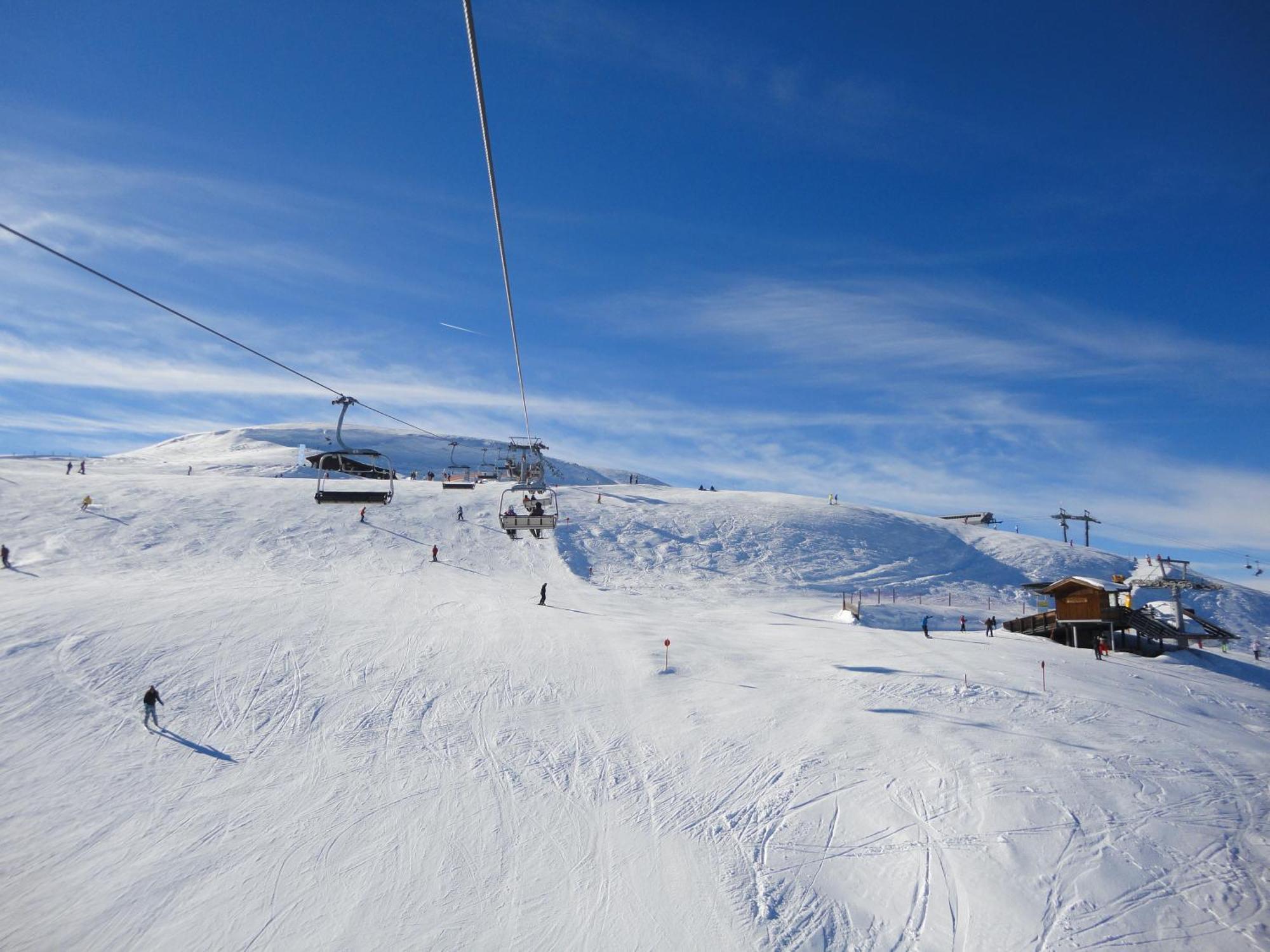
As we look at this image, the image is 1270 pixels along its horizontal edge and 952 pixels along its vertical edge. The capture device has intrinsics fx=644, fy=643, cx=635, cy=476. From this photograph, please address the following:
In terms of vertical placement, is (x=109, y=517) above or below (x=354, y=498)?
below

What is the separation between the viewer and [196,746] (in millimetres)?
14648

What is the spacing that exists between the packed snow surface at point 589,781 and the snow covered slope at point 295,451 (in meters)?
56.3

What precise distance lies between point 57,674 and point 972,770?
23.2 metres

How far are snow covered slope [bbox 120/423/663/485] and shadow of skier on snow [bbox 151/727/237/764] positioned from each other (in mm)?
62816

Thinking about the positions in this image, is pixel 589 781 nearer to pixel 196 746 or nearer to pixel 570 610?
pixel 196 746

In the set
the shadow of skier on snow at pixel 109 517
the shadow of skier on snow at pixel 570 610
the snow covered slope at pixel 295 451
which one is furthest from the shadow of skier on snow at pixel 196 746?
the snow covered slope at pixel 295 451

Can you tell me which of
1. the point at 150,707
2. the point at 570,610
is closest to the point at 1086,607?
the point at 570,610

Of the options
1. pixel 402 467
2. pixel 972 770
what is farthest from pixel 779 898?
pixel 402 467

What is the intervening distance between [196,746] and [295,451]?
8700cm

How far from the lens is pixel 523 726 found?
16062mm

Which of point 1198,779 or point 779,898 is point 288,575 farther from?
point 1198,779

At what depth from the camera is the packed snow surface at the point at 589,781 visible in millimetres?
10109

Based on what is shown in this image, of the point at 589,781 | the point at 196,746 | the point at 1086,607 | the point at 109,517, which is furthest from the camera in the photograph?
the point at 109,517

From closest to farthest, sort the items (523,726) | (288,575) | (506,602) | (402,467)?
(523,726), (506,602), (288,575), (402,467)
